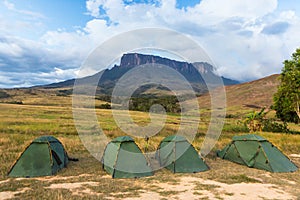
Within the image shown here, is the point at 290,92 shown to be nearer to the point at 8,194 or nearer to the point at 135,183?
the point at 135,183

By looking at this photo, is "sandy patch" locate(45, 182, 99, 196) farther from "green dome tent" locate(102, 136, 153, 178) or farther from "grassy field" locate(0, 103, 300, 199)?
"green dome tent" locate(102, 136, 153, 178)

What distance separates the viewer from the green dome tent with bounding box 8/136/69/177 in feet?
42.5

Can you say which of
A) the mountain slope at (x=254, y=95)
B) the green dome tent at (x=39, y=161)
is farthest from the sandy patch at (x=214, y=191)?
the mountain slope at (x=254, y=95)

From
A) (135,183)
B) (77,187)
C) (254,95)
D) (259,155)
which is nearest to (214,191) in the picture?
(135,183)

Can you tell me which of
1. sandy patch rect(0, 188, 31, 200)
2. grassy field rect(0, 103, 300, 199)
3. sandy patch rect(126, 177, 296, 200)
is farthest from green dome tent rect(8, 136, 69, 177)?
sandy patch rect(126, 177, 296, 200)

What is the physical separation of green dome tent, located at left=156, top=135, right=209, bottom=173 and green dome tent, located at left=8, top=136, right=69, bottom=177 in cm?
607

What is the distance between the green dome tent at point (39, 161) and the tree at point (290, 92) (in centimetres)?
3170

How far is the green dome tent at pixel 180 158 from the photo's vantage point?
14.6 m

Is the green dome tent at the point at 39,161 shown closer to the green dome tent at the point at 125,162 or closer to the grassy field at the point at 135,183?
the grassy field at the point at 135,183

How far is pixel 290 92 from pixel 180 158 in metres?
27.2

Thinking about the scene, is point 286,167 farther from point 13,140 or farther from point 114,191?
point 13,140

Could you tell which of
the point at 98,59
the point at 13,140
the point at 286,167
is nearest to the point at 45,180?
the point at 98,59

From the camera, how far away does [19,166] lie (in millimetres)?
13078

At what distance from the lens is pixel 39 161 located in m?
13.5
